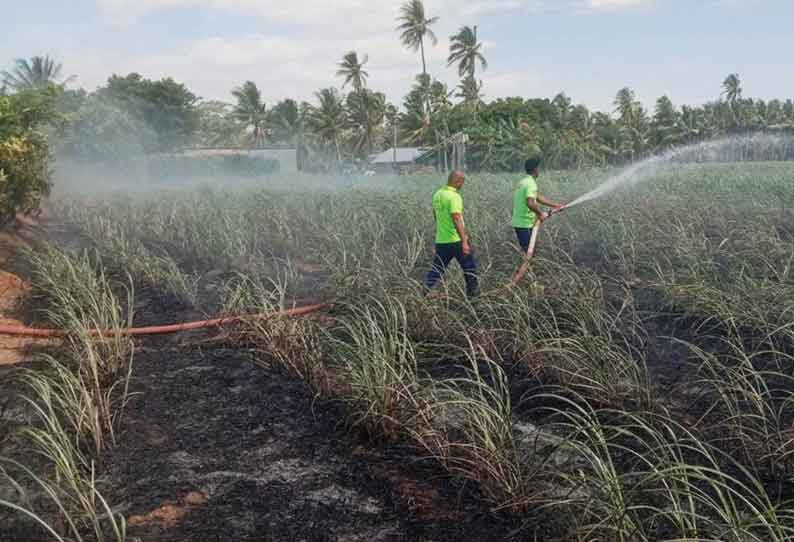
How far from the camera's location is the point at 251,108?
57562mm

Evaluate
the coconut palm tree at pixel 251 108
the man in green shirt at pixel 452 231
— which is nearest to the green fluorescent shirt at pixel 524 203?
the man in green shirt at pixel 452 231

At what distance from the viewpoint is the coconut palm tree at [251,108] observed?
56.9 m

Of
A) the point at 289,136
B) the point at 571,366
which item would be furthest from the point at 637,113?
the point at 571,366

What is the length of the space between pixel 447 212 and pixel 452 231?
18 centimetres

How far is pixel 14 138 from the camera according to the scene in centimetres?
946

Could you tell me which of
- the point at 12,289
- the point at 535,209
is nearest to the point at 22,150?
the point at 12,289

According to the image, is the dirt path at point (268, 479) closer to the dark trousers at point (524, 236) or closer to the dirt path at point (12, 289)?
the dirt path at point (12, 289)

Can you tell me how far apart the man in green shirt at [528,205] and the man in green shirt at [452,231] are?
881 millimetres

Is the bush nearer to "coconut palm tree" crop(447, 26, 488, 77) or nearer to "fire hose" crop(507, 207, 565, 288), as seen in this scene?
"fire hose" crop(507, 207, 565, 288)

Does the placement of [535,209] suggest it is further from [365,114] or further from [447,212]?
[365,114]

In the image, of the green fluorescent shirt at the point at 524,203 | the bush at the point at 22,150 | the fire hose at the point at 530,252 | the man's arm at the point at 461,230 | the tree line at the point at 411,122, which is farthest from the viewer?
the tree line at the point at 411,122

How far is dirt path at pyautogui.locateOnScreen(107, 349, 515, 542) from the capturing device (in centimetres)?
265

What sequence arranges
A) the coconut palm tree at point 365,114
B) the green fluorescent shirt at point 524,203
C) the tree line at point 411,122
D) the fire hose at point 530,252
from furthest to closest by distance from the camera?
A: the coconut palm tree at point 365,114
the tree line at point 411,122
the green fluorescent shirt at point 524,203
the fire hose at point 530,252

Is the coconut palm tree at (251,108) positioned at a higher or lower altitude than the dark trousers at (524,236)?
higher
